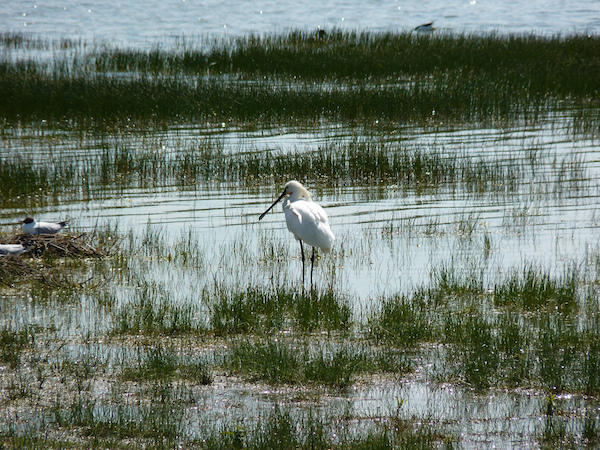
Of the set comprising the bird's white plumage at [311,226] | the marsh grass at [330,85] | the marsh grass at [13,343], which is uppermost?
the marsh grass at [330,85]

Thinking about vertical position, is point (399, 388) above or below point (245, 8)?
below

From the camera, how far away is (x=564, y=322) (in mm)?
6340

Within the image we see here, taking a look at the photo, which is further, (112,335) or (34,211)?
(34,211)

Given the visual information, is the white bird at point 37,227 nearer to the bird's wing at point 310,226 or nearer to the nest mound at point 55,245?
the nest mound at point 55,245

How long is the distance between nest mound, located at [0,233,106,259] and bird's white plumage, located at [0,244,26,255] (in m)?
0.14

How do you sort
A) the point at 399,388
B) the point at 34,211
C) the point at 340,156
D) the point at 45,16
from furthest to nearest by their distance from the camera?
the point at 45,16
the point at 340,156
the point at 34,211
the point at 399,388

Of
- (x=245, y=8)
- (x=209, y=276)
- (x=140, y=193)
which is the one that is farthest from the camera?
(x=245, y=8)

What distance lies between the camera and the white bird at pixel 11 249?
8.73 metres

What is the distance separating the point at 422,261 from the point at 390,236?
1218 millimetres

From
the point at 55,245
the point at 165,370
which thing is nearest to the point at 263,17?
the point at 55,245

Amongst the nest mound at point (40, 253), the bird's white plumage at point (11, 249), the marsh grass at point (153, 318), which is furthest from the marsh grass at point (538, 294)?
the bird's white plumage at point (11, 249)

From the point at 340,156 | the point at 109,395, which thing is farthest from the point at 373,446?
the point at 340,156

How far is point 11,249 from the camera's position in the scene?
28.9 feet

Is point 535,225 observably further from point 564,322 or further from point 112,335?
point 112,335
